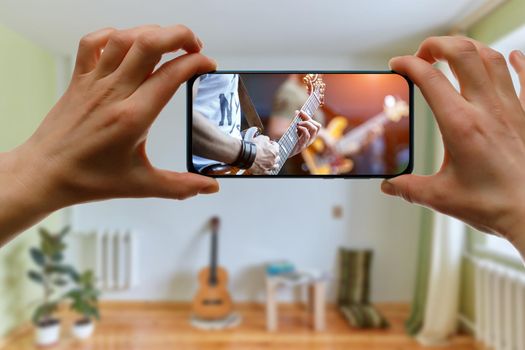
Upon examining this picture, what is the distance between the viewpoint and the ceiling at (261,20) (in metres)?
1.56

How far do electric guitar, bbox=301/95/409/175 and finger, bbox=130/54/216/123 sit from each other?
22 centimetres

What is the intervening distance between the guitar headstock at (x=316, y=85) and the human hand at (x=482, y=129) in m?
0.14

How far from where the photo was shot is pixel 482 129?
0.41m

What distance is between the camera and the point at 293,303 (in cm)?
251

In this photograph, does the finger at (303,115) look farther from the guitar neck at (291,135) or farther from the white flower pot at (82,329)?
the white flower pot at (82,329)

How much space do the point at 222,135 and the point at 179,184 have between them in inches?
3.8

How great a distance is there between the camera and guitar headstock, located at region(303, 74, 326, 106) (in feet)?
1.74

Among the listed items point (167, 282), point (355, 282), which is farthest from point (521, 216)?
point (167, 282)

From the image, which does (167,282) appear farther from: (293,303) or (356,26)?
(356,26)

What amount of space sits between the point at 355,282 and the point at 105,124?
2.34m

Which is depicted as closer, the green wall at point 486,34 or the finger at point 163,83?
the finger at point 163,83

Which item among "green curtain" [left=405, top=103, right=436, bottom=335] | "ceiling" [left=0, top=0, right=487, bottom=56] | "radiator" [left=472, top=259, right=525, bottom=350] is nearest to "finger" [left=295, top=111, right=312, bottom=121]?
"ceiling" [left=0, top=0, right=487, bottom=56]

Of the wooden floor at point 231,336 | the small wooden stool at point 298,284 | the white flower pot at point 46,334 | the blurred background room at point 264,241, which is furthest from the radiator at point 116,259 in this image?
the small wooden stool at point 298,284

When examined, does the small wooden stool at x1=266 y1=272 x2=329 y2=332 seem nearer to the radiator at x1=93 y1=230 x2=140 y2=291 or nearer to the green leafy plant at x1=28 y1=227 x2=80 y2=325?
the radiator at x1=93 y1=230 x2=140 y2=291
